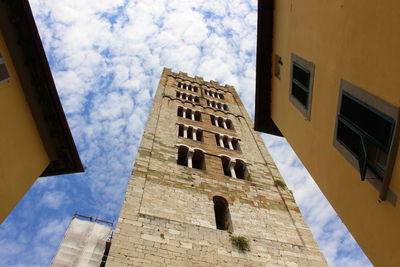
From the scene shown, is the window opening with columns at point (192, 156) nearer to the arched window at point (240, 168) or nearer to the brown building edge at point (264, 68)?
the arched window at point (240, 168)

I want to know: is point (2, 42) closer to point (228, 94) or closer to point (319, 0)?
point (319, 0)

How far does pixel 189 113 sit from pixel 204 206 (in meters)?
13.0

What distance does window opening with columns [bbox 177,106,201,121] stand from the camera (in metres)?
25.7

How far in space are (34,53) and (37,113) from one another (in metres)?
1.42

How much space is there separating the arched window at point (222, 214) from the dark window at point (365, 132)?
923 centimetres

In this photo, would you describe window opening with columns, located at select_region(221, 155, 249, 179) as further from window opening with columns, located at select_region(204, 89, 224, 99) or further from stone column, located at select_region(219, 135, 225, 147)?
window opening with columns, located at select_region(204, 89, 224, 99)

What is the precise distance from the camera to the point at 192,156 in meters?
→ 19.1

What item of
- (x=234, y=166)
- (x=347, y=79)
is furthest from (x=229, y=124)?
(x=347, y=79)

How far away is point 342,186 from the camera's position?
5.88m

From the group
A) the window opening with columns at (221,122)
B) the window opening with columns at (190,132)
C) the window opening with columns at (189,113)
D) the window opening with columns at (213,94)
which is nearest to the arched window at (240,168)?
the window opening with columns at (190,132)

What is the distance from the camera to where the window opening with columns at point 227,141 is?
22381 millimetres

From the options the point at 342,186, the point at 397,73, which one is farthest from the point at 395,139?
the point at 342,186

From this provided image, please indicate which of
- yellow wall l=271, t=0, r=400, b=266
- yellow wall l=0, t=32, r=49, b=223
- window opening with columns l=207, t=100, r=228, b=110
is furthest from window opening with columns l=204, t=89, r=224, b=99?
yellow wall l=0, t=32, r=49, b=223

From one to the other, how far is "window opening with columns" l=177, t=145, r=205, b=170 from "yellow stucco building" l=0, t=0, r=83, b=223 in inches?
420
